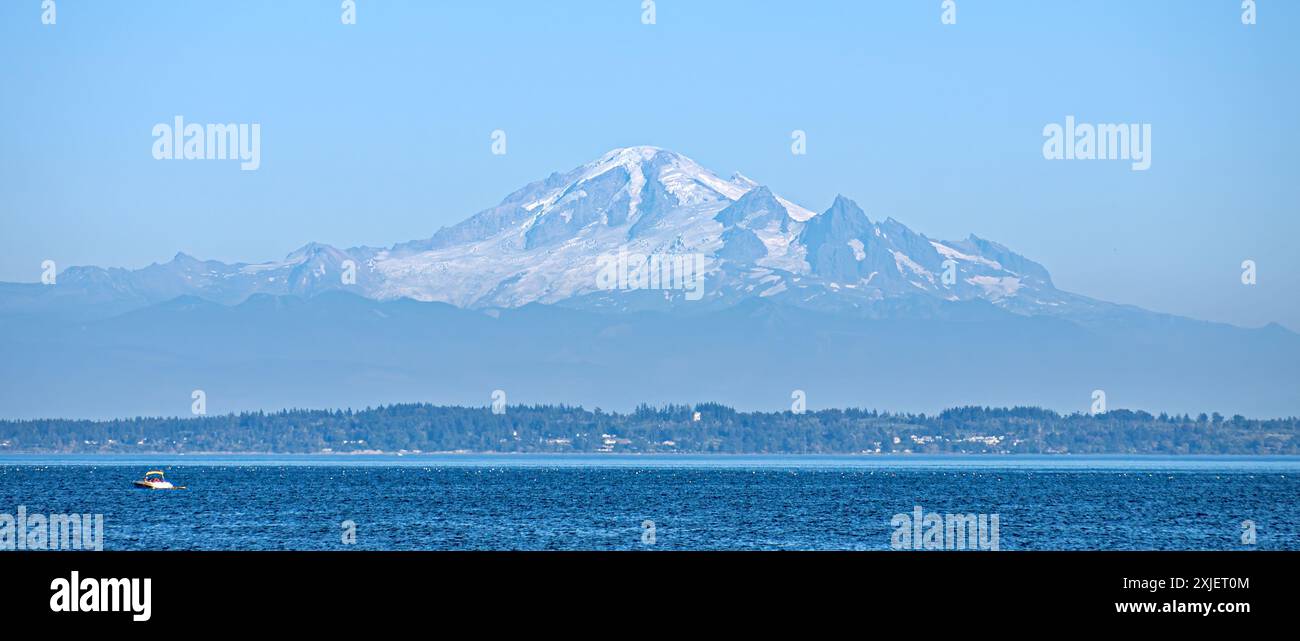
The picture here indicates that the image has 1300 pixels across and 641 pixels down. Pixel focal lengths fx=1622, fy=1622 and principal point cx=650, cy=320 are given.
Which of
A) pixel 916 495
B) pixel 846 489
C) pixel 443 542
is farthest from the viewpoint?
pixel 846 489
